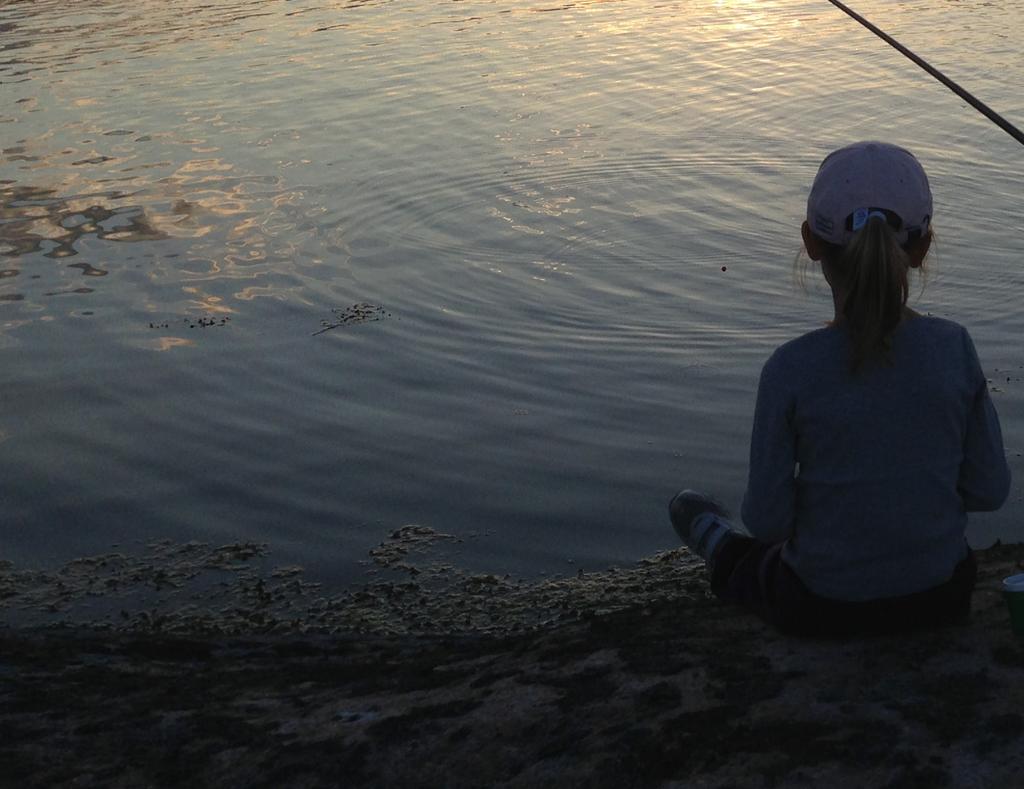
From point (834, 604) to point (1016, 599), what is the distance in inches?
15.1

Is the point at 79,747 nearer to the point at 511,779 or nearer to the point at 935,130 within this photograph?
the point at 511,779

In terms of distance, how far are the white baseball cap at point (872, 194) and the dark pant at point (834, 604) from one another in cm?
78

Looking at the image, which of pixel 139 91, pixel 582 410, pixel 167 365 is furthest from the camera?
pixel 139 91

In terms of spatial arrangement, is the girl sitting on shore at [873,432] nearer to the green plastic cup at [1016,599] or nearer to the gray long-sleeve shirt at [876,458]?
the gray long-sleeve shirt at [876,458]

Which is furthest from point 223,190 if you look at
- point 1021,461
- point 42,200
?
point 1021,461

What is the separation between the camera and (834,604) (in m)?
3.06

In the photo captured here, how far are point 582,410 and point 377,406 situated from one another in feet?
3.12

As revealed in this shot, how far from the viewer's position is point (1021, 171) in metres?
9.76

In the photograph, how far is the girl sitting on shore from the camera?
2.79m

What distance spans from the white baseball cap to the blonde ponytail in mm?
32

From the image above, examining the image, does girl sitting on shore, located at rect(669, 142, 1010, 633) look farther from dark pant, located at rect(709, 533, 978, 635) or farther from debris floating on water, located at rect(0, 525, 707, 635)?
debris floating on water, located at rect(0, 525, 707, 635)

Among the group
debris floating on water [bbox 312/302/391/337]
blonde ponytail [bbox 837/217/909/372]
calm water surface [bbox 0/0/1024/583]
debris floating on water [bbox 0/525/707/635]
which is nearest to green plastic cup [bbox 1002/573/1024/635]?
blonde ponytail [bbox 837/217/909/372]

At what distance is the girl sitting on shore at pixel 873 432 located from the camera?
2.79m

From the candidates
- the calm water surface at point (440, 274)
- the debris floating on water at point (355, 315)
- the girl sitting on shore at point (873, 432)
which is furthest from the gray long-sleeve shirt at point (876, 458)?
the debris floating on water at point (355, 315)
